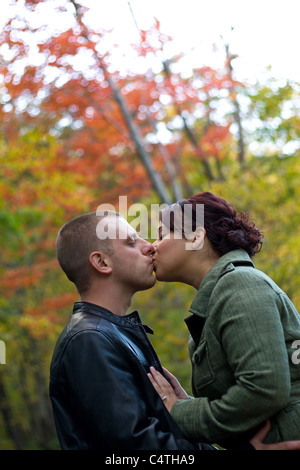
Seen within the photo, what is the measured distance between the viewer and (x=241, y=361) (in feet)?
6.79

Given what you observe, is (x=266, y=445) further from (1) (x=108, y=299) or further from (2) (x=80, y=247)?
(2) (x=80, y=247)

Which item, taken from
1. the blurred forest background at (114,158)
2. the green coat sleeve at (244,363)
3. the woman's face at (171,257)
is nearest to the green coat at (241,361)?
the green coat sleeve at (244,363)

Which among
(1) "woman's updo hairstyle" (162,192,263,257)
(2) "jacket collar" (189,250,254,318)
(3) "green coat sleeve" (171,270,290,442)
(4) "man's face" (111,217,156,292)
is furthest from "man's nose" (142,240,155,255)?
(3) "green coat sleeve" (171,270,290,442)

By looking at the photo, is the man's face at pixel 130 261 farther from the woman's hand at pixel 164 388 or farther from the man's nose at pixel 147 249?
the woman's hand at pixel 164 388

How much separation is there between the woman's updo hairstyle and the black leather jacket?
61cm

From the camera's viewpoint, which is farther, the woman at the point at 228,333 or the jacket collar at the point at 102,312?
the jacket collar at the point at 102,312

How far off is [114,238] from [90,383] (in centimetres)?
72

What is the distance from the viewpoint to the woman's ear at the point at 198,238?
8.38 ft

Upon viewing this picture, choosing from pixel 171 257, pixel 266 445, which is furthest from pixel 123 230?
pixel 266 445

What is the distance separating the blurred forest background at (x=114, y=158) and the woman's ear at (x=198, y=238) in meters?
3.36

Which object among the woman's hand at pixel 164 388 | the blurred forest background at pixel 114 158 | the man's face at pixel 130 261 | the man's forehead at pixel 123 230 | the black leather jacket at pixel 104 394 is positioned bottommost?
the blurred forest background at pixel 114 158

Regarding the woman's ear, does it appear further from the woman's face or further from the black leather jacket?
the black leather jacket

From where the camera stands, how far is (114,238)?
101 inches
